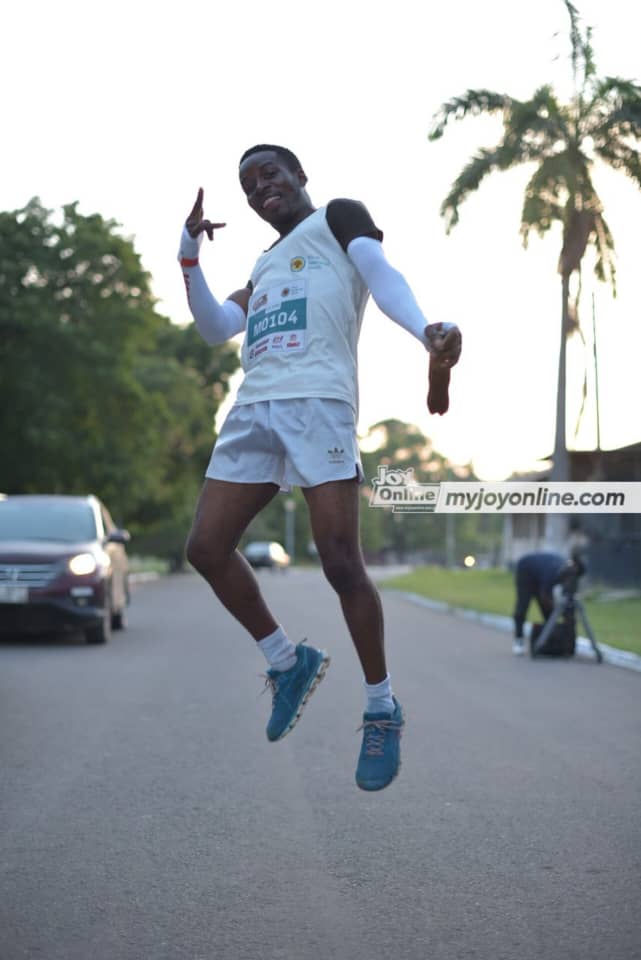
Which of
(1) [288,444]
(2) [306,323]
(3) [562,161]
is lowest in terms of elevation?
(1) [288,444]

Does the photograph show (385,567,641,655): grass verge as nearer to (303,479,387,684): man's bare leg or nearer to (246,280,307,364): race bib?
(303,479,387,684): man's bare leg

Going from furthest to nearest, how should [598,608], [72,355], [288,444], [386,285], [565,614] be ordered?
1. [72,355]
2. [598,608]
3. [565,614]
4. [288,444]
5. [386,285]

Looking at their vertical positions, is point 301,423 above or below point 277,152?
below

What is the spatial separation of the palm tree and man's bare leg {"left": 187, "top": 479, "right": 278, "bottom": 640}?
75.1 ft

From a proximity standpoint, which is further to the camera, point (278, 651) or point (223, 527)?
point (278, 651)

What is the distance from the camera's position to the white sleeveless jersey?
13.1 feet

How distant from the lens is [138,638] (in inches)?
630

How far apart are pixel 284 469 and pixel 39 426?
109 feet

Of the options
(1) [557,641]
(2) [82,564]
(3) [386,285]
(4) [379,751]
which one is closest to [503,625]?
(1) [557,641]

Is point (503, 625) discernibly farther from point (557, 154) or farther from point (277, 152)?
point (277, 152)

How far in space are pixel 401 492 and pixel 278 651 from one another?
28.1 inches

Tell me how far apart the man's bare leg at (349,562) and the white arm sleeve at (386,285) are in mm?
526

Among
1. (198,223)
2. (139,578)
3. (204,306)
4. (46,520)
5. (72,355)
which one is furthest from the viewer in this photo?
(139,578)

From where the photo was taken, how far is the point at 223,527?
407 cm
